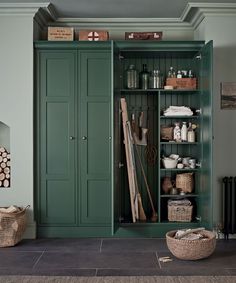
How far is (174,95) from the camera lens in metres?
5.95

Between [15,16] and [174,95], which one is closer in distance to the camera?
[15,16]

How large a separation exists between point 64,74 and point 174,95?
1481 mm

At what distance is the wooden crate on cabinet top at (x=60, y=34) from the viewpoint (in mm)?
5574

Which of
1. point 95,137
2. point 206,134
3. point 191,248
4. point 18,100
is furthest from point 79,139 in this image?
point 191,248

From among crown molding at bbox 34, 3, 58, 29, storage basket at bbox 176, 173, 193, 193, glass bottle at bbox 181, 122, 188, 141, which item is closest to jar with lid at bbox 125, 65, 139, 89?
glass bottle at bbox 181, 122, 188, 141

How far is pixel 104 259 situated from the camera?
4.63 m

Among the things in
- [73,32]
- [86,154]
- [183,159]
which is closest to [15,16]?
[73,32]

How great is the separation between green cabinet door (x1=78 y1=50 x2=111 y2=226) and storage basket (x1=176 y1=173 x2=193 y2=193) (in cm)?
90

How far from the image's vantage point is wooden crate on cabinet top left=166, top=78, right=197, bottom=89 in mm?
5641

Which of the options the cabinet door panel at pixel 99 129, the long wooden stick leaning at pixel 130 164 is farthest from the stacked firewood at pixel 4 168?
the long wooden stick leaning at pixel 130 164

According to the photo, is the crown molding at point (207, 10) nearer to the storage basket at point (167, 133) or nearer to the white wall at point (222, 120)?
the white wall at point (222, 120)

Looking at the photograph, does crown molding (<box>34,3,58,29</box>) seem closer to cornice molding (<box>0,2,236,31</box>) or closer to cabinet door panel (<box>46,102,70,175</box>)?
cornice molding (<box>0,2,236,31</box>)

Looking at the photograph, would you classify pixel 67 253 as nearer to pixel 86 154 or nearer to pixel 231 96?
pixel 86 154

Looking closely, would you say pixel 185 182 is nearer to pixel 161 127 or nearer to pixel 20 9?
pixel 161 127
